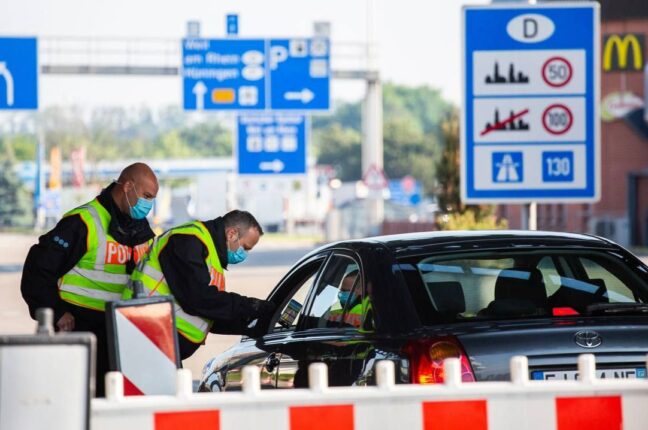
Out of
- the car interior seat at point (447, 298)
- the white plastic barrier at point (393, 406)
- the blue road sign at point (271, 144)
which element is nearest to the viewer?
the white plastic barrier at point (393, 406)

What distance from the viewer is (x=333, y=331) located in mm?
7184

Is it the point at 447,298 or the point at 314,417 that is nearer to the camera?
the point at 314,417

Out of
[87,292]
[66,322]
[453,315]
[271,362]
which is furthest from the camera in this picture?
[87,292]

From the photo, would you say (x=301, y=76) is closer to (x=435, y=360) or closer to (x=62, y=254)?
(x=62, y=254)

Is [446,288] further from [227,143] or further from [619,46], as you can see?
[227,143]

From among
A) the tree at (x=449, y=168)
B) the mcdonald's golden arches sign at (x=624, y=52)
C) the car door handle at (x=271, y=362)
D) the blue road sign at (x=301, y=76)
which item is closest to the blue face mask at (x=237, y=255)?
the car door handle at (x=271, y=362)

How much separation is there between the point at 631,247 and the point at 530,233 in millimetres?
43544

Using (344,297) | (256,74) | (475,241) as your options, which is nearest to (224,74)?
(256,74)

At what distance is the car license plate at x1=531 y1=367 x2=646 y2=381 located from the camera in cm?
616

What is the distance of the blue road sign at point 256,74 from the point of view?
Answer: 117 feet

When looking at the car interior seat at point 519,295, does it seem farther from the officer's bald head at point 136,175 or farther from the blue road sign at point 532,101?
the blue road sign at point 532,101

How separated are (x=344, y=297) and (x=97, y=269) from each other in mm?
1622

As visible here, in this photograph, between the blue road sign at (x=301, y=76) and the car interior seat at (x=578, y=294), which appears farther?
the blue road sign at (x=301, y=76)

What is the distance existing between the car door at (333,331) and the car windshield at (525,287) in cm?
27
